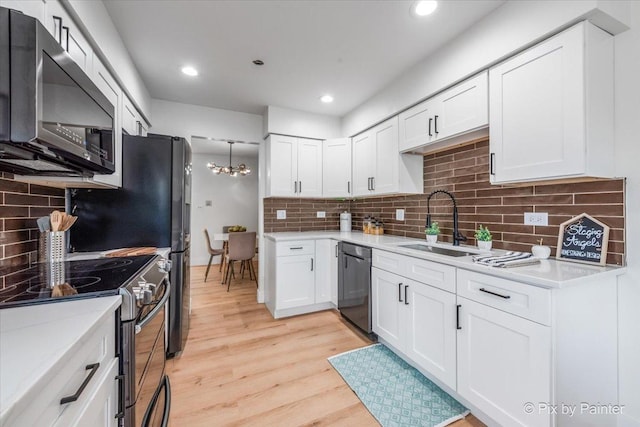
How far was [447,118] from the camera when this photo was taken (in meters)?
2.06

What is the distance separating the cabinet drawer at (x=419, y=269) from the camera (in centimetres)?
166

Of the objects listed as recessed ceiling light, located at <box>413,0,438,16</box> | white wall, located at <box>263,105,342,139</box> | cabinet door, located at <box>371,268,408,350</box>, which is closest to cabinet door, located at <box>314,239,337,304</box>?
cabinet door, located at <box>371,268,408,350</box>

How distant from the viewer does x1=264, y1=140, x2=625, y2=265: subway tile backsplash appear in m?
1.46

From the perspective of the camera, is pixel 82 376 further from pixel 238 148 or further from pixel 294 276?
pixel 238 148

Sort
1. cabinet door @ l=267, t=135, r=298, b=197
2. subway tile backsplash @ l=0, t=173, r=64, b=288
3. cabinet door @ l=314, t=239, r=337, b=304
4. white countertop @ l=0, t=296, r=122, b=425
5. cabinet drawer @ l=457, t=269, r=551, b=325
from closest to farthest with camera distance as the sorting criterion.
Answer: white countertop @ l=0, t=296, r=122, b=425, cabinet drawer @ l=457, t=269, r=551, b=325, subway tile backsplash @ l=0, t=173, r=64, b=288, cabinet door @ l=314, t=239, r=337, b=304, cabinet door @ l=267, t=135, r=298, b=197

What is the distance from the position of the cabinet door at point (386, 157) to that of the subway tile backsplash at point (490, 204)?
1.05ft

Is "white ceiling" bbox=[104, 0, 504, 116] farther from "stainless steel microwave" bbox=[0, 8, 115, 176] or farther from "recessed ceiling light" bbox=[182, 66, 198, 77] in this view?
"stainless steel microwave" bbox=[0, 8, 115, 176]

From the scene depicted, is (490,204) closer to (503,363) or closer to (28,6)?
(503,363)

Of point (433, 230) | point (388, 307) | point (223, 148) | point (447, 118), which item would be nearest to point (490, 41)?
point (447, 118)

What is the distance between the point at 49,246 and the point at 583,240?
298 centimetres

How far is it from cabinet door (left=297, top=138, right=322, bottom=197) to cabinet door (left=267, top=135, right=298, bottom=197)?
66 mm

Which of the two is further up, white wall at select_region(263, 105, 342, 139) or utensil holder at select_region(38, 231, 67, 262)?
white wall at select_region(263, 105, 342, 139)

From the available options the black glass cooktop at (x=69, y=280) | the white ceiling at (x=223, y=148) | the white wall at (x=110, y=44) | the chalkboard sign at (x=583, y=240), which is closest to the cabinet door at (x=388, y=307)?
the chalkboard sign at (x=583, y=240)

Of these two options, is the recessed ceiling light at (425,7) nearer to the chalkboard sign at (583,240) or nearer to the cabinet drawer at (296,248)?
the chalkboard sign at (583,240)
